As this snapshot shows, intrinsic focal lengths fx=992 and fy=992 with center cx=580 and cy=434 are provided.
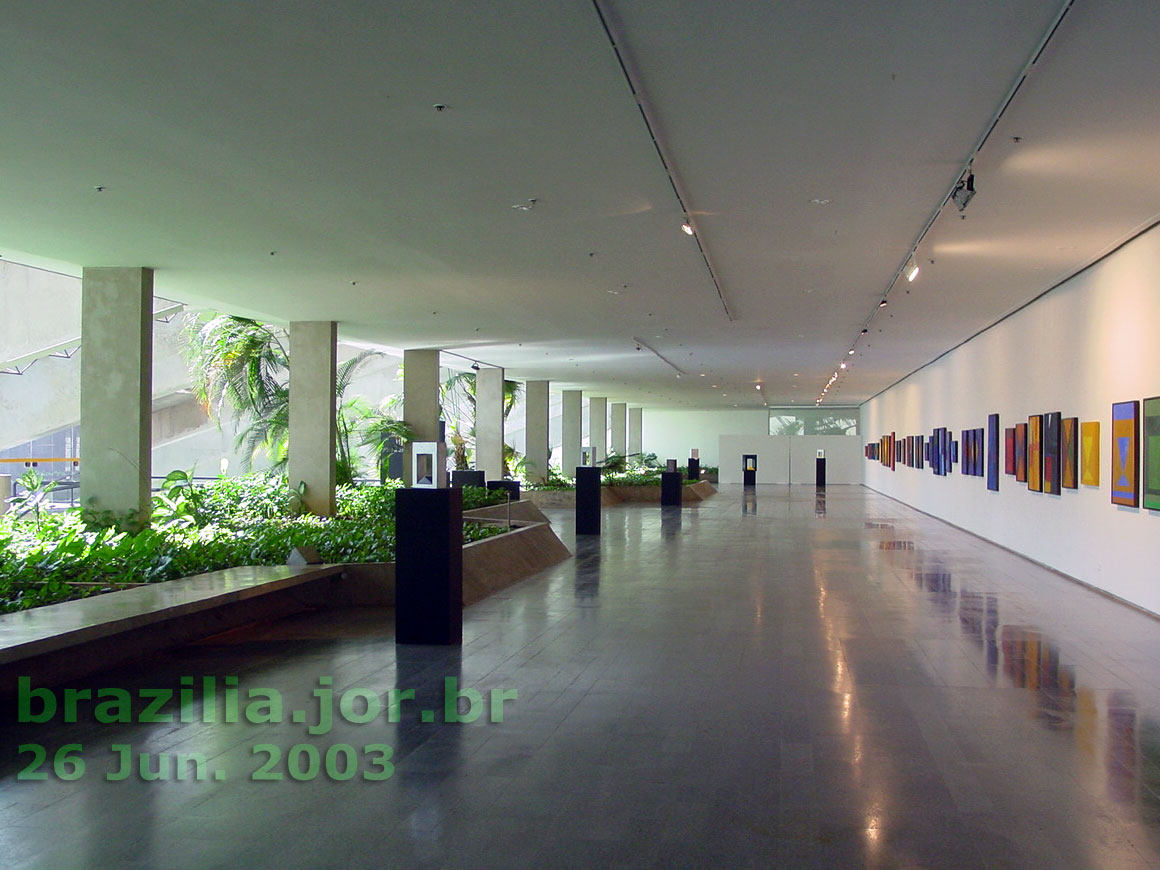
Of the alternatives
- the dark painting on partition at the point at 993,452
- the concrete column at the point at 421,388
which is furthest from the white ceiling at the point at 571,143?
the concrete column at the point at 421,388

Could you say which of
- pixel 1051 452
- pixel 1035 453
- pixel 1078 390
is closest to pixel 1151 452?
pixel 1078 390

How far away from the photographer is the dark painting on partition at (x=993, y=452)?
1711 cm

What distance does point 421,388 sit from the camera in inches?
883

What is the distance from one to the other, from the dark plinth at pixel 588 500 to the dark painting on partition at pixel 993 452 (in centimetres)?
730

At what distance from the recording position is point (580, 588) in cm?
1179

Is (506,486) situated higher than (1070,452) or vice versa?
(1070,452)

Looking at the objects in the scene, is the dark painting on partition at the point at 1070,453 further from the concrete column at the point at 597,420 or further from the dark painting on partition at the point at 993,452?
the concrete column at the point at 597,420

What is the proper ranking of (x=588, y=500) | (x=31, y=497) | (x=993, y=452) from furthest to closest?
1. (x=588, y=500)
2. (x=993, y=452)
3. (x=31, y=497)

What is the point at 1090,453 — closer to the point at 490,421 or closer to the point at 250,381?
the point at 250,381

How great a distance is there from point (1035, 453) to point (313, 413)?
39.0ft

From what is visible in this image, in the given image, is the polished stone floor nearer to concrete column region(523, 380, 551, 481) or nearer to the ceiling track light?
the ceiling track light

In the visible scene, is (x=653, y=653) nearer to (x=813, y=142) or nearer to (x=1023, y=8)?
(x=813, y=142)

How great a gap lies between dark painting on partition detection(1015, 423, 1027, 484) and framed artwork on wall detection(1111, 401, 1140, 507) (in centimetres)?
413

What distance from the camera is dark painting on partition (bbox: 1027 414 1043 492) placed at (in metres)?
13.9
